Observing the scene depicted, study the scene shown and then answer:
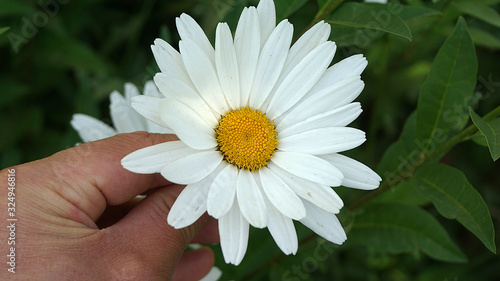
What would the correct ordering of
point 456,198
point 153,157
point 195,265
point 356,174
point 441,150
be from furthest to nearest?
point 195,265, point 441,150, point 456,198, point 356,174, point 153,157

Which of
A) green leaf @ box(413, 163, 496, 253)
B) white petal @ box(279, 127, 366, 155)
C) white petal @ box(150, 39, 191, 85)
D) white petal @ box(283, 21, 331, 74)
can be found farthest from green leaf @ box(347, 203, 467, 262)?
white petal @ box(150, 39, 191, 85)

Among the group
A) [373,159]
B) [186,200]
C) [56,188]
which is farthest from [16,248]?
[373,159]

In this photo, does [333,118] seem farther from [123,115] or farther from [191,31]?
[123,115]

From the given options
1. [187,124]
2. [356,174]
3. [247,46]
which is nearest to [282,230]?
[356,174]

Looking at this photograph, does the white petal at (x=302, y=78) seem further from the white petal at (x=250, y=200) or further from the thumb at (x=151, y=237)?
the thumb at (x=151, y=237)

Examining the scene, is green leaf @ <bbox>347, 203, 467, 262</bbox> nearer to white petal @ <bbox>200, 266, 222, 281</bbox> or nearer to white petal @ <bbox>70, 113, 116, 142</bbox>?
white petal @ <bbox>200, 266, 222, 281</bbox>

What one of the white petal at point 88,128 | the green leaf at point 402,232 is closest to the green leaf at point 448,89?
the green leaf at point 402,232
